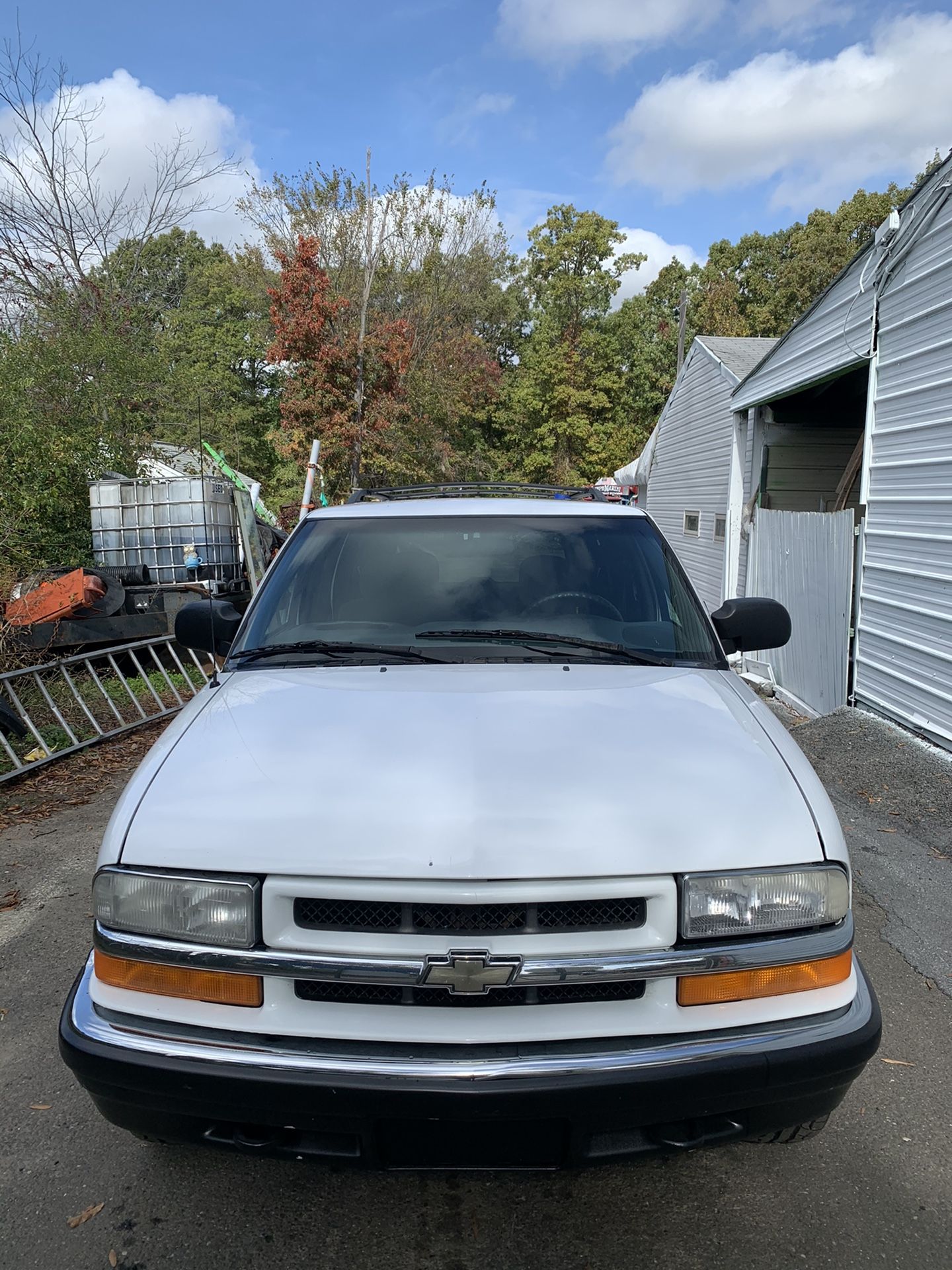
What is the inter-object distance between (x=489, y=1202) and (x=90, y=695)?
22.3 feet

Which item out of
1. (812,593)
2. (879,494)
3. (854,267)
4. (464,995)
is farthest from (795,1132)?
(854,267)

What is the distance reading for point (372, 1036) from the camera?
5.97ft

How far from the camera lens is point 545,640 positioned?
111 inches

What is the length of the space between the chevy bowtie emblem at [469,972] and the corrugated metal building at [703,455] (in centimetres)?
958

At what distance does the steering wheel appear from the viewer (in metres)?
3.03

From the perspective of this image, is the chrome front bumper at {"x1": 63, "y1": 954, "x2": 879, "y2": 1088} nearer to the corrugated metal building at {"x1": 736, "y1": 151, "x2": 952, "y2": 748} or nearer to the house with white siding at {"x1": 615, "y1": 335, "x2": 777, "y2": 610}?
the corrugated metal building at {"x1": 736, "y1": 151, "x2": 952, "y2": 748}

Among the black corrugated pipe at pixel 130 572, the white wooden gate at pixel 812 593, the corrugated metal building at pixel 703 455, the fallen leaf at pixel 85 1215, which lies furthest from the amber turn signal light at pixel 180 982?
the corrugated metal building at pixel 703 455

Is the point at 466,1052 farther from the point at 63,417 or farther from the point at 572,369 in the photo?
the point at 572,369

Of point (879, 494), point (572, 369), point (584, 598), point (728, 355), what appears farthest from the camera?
point (572, 369)

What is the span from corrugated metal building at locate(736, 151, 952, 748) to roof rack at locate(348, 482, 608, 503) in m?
3.25

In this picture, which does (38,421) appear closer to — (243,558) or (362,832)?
(243,558)

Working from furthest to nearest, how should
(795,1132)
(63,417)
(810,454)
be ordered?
(810,454)
(63,417)
(795,1132)

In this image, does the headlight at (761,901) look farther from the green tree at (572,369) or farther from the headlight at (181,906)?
the green tree at (572,369)

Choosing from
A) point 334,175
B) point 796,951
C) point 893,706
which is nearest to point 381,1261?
Answer: point 796,951
